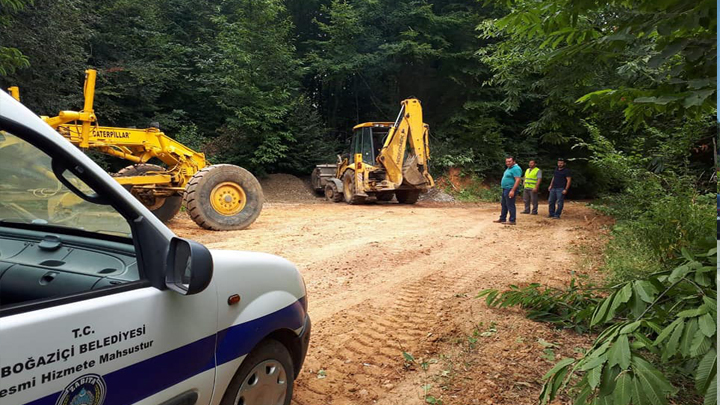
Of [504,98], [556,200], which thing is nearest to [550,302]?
[556,200]

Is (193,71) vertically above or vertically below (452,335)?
above

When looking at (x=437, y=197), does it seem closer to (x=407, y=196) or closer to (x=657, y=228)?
(x=407, y=196)

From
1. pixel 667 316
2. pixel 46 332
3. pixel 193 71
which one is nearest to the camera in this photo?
pixel 46 332

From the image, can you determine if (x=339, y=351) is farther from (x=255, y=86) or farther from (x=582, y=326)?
(x=255, y=86)

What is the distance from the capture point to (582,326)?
3906 millimetres

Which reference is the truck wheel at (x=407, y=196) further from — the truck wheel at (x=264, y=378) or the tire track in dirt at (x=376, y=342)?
the truck wheel at (x=264, y=378)

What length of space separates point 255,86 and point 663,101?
1989 cm

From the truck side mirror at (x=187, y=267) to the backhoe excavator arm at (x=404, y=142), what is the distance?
46.6ft

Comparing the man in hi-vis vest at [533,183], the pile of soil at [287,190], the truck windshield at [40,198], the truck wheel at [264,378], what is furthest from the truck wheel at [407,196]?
the truck windshield at [40,198]

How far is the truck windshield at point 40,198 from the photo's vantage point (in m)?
1.61

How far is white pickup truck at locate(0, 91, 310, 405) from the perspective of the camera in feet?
4.32

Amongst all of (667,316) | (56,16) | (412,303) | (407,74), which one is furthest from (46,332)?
(407,74)

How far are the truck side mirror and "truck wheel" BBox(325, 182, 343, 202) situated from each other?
1632 cm

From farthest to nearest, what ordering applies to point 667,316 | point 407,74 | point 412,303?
point 407,74, point 412,303, point 667,316
